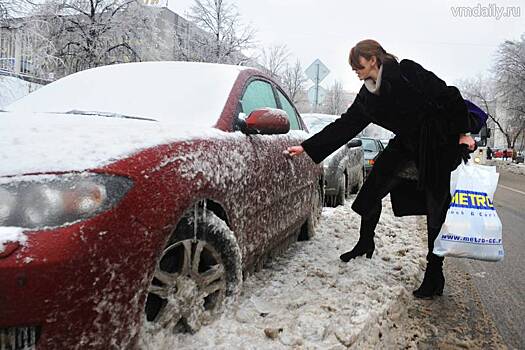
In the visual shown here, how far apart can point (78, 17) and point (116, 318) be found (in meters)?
21.2

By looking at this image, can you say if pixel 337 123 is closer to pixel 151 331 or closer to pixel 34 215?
pixel 151 331

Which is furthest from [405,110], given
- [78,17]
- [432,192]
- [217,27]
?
[217,27]

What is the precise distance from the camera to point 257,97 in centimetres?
331

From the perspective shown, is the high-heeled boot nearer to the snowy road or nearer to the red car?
the snowy road

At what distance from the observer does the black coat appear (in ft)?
9.61

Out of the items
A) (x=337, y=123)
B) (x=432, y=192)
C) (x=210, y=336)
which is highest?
(x=337, y=123)

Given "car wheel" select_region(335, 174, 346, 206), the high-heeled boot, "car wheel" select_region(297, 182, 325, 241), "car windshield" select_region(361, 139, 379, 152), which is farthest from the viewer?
"car windshield" select_region(361, 139, 379, 152)

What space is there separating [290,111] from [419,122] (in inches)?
Result: 56.8

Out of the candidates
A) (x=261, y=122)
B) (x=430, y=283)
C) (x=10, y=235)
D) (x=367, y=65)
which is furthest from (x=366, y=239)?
(x=10, y=235)

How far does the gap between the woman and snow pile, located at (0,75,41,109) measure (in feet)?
46.6

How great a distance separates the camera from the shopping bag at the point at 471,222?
10.0 ft

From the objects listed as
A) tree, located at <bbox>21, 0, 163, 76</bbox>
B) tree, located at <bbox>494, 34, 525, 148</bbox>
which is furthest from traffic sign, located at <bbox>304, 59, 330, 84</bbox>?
tree, located at <bbox>494, 34, 525, 148</bbox>

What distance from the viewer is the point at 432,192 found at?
10.2 ft

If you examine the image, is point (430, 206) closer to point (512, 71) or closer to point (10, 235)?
point (10, 235)
